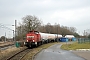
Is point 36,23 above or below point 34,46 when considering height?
above

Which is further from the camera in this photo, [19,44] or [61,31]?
[61,31]

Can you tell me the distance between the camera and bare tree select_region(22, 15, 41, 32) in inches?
2832

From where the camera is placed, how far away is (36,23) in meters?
73.9

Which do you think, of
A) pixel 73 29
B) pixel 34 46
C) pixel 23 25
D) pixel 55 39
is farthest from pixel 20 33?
pixel 73 29

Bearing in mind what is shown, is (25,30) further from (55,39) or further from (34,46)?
(34,46)

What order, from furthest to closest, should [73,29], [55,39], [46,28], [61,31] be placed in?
[73,29] → [61,31] → [46,28] → [55,39]

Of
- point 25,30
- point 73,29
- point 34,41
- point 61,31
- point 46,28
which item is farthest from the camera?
point 73,29

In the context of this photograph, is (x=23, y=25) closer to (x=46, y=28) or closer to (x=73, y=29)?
(x=46, y=28)

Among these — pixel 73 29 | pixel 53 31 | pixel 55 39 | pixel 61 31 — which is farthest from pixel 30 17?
pixel 73 29

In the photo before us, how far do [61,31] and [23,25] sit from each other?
4673 cm

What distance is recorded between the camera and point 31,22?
241 feet

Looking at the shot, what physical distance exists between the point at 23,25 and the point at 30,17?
4.57 meters

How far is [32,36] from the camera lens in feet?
127

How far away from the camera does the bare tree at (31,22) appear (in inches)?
2832
